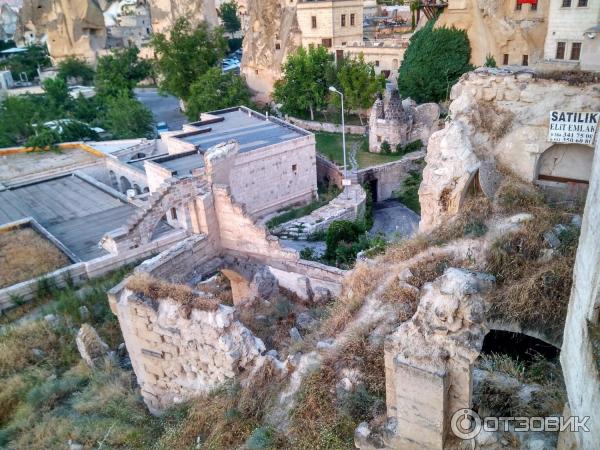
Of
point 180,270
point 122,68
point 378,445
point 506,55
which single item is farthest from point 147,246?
point 122,68

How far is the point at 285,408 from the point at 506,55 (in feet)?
93.8

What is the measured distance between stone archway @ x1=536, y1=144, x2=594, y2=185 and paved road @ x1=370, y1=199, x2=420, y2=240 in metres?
9.55

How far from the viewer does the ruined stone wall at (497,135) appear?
10766 millimetres

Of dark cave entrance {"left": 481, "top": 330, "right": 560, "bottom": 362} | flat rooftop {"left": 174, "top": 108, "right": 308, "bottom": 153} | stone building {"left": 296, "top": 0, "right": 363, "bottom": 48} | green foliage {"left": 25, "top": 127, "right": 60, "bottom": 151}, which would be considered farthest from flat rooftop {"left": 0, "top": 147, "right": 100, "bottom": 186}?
dark cave entrance {"left": 481, "top": 330, "right": 560, "bottom": 362}

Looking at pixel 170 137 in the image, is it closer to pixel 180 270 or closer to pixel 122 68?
pixel 180 270

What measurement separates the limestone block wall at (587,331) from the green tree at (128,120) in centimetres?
3185

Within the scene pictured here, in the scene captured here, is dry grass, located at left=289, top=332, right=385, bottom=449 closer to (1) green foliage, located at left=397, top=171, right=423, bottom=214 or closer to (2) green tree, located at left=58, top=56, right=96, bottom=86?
(1) green foliage, located at left=397, top=171, right=423, bottom=214

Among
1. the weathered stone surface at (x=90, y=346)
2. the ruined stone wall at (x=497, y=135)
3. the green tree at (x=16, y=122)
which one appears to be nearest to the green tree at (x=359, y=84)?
the ruined stone wall at (x=497, y=135)

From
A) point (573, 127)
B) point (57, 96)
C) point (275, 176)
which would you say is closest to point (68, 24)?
point (57, 96)

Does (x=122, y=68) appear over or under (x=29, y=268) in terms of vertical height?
over

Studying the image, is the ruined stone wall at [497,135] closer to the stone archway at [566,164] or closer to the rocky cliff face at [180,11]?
the stone archway at [566,164]

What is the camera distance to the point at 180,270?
42.6ft

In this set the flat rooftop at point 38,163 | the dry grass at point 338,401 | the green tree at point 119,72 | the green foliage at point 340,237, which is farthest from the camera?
the green tree at point 119,72

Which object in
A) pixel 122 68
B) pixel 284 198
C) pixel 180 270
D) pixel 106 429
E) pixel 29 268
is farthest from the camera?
pixel 122 68
